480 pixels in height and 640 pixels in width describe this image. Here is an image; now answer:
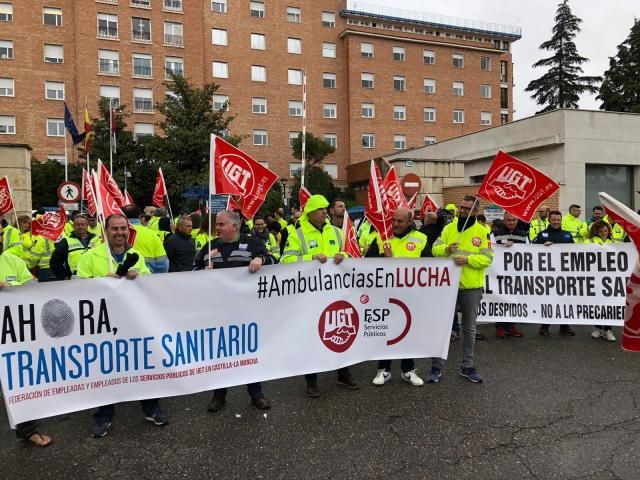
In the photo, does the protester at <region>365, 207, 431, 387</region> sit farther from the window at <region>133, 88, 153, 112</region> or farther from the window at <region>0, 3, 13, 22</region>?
the window at <region>0, 3, 13, 22</region>

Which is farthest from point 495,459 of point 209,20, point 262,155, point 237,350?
point 209,20

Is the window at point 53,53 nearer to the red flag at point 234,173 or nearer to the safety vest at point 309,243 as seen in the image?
the red flag at point 234,173

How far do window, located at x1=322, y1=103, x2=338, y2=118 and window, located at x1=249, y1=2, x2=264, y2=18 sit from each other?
987 centimetres

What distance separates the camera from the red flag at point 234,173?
4941mm

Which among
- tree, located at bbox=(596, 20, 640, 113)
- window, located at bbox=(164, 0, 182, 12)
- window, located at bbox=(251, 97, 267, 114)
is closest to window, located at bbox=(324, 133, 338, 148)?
window, located at bbox=(251, 97, 267, 114)

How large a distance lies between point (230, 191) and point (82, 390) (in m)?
2.29

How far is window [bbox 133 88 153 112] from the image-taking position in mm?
40344

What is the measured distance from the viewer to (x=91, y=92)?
38781 millimetres

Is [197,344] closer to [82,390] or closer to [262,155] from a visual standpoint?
[82,390]

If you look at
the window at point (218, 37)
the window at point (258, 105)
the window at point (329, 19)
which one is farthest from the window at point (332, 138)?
the window at point (218, 37)

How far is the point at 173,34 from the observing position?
41.4m

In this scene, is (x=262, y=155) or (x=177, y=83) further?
(x=262, y=155)

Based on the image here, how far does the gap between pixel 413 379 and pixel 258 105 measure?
4118cm

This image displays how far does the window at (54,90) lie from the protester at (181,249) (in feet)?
126
